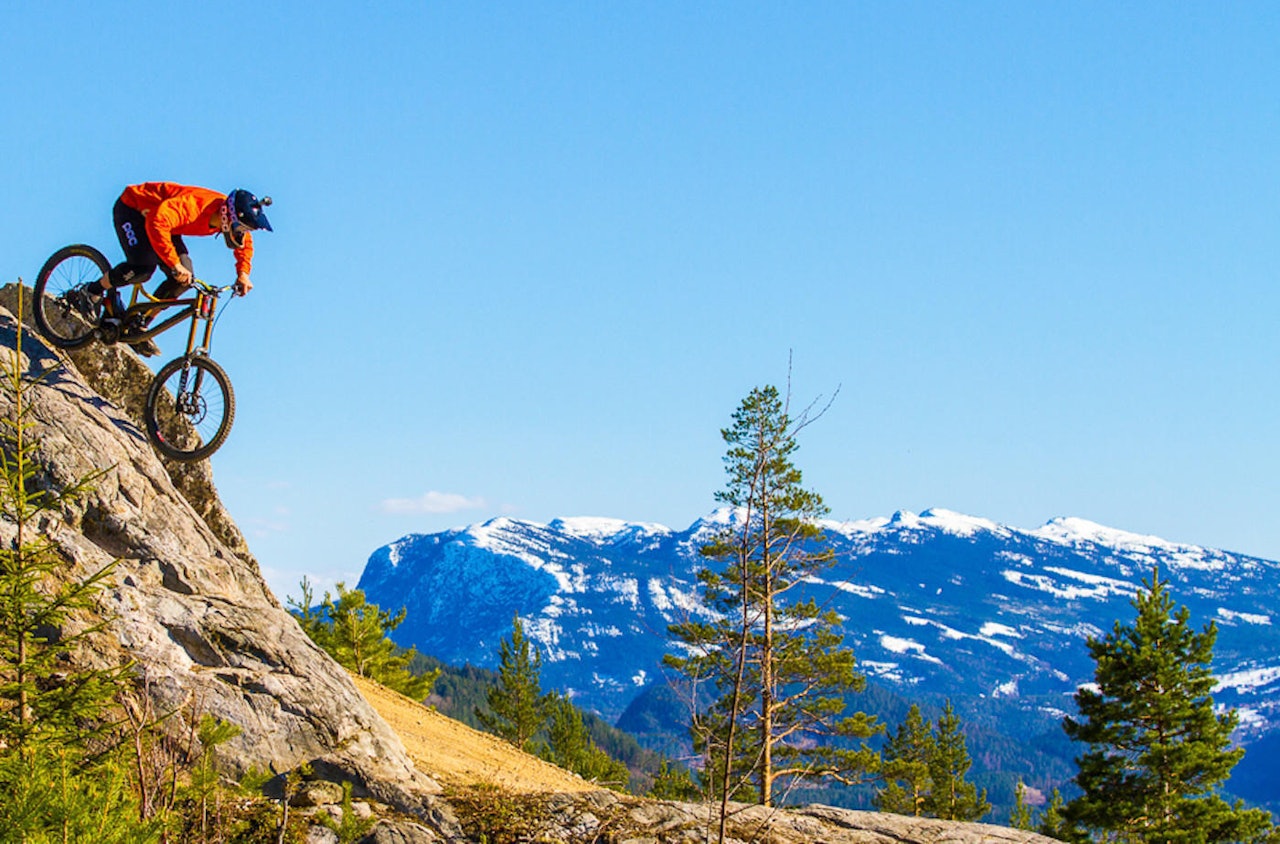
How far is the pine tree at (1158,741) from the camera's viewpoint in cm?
2789

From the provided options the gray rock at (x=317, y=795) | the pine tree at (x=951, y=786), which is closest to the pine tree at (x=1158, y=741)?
the gray rock at (x=317, y=795)

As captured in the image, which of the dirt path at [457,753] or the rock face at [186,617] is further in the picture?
the dirt path at [457,753]

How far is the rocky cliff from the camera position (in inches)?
381

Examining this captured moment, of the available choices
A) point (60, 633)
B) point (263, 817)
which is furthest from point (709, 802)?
point (60, 633)

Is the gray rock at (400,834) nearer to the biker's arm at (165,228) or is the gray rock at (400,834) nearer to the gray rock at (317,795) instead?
the gray rock at (317,795)

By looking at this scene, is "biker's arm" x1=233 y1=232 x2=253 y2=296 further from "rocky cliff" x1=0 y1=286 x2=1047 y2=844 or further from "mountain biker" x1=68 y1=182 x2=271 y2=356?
"rocky cliff" x1=0 y1=286 x2=1047 y2=844

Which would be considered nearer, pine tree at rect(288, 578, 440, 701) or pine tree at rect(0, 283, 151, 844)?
pine tree at rect(0, 283, 151, 844)

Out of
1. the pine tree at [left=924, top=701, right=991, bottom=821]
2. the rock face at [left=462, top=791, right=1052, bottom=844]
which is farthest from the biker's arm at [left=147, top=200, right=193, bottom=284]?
the pine tree at [left=924, top=701, right=991, bottom=821]

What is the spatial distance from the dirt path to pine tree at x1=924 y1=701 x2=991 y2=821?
47551mm

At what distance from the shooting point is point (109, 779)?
221 inches

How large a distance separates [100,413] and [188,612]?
11.9 ft

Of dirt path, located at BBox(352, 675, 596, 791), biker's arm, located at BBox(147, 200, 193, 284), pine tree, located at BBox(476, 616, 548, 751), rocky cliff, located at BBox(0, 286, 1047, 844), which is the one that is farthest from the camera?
pine tree, located at BBox(476, 616, 548, 751)

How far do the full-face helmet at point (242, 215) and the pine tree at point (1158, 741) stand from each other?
84.5ft

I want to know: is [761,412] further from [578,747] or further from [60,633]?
[578,747]
